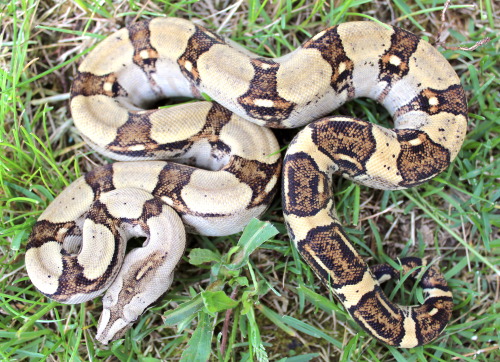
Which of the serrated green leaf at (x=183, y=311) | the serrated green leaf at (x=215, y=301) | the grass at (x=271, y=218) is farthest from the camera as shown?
the grass at (x=271, y=218)

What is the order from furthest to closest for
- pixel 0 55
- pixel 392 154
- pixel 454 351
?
1. pixel 0 55
2. pixel 454 351
3. pixel 392 154

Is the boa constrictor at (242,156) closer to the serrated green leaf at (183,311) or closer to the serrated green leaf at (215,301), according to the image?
the serrated green leaf at (183,311)

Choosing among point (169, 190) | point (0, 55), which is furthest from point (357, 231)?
point (0, 55)

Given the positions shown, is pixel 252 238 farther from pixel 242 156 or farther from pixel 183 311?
pixel 183 311

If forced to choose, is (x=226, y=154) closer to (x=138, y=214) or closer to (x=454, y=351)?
(x=138, y=214)

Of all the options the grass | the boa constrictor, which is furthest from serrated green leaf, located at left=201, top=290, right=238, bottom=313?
the boa constrictor

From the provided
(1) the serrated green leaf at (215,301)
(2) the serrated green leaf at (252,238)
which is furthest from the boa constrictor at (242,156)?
(1) the serrated green leaf at (215,301)

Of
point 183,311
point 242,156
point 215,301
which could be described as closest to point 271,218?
point 242,156
